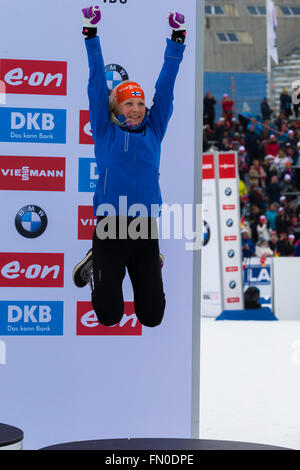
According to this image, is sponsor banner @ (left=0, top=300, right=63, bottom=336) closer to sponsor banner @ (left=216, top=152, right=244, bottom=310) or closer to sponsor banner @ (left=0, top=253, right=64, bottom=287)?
sponsor banner @ (left=0, top=253, right=64, bottom=287)

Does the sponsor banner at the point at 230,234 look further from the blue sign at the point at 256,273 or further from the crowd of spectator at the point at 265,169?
the crowd of spectator at the point at 265,169

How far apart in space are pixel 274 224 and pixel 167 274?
1253 centimetres

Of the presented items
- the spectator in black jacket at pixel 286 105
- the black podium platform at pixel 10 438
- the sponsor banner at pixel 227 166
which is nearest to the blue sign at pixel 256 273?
the sponsor banner at pixel 227 166

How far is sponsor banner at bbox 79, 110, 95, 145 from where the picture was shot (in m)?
3.31

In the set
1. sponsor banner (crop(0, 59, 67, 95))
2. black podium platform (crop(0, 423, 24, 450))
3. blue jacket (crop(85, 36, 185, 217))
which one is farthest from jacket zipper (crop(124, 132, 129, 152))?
black podium platform (crop(0, 423, 24, 450))

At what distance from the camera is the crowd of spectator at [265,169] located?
15.4m

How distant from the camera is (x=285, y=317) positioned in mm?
12555

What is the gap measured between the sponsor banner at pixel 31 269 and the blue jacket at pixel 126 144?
0.46 metres

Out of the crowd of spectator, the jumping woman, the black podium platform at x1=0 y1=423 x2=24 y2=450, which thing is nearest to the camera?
the black podium platform at x1=0 y1=423 x2=24 y2=450

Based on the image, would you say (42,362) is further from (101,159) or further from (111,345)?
(101,159)

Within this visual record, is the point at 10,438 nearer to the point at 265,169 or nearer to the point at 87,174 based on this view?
the point at 87,174

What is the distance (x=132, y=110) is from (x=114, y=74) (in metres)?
0.42

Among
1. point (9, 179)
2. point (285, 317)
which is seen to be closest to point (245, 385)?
point (9, 179)

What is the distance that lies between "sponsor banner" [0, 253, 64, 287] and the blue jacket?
464 millimetres
